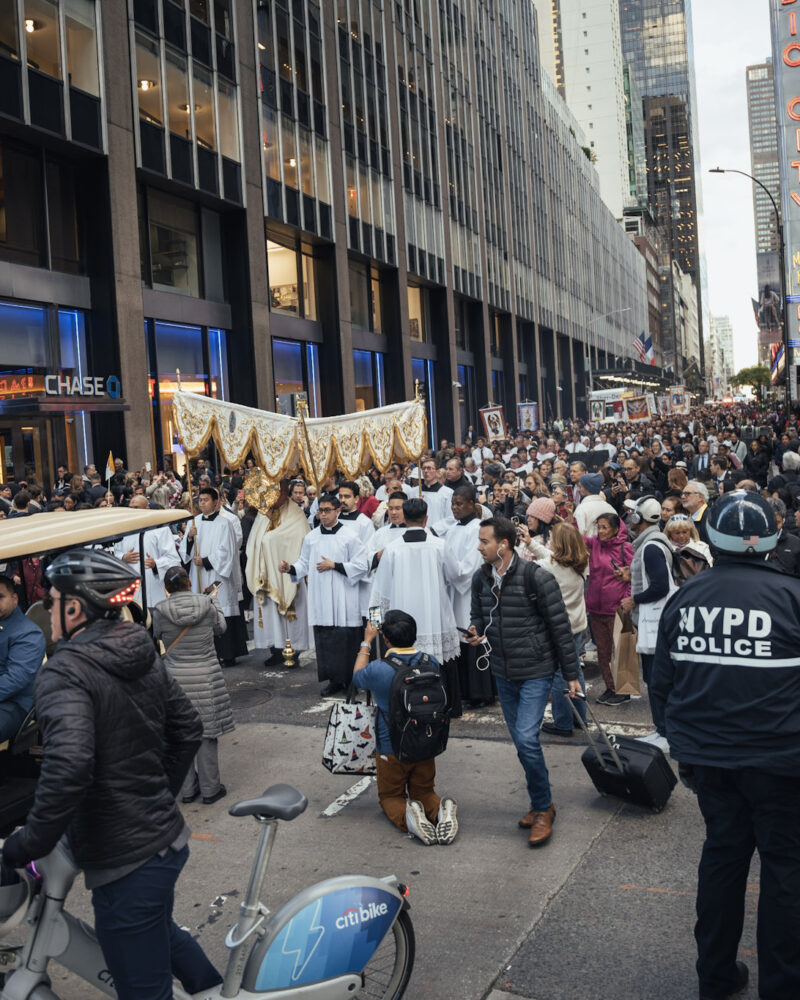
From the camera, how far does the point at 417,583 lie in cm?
769

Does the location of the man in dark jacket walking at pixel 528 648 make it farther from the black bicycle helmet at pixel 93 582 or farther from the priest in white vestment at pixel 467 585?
the black bicycle helmet at pixel 93 582

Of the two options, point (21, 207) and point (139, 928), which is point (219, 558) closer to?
point (139, 928)

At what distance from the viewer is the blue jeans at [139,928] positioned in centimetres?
299

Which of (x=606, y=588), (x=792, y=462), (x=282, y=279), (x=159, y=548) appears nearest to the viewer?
(x=606, y=588)

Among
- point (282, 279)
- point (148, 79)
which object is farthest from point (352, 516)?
point (282, 279)

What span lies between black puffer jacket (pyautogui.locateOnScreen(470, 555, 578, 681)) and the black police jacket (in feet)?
6.27

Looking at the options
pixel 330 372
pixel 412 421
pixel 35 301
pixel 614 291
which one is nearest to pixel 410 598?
pixel 412 421

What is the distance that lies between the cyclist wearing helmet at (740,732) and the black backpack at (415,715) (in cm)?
189

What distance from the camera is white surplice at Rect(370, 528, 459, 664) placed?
7672mm

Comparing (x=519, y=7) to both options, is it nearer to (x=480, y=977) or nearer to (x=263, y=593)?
(x=263, y=593)

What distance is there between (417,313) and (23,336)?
23304 mm

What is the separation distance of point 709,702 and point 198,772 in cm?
410

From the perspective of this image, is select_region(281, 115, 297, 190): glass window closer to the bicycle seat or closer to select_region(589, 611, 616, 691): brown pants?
select_region(589, 611, 616, 691): brown pants

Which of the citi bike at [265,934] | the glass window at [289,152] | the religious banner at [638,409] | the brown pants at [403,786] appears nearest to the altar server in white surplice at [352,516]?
the brown pants at [403,786]
